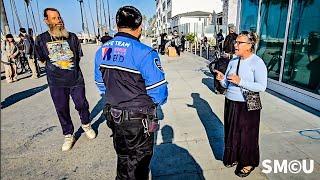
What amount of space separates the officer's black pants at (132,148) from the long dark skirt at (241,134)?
1.23 metres

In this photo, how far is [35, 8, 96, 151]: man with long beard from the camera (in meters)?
3.82

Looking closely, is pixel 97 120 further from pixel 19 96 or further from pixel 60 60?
pixel 19 96

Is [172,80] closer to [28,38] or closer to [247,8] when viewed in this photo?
[247,8]

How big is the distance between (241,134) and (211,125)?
5.97 feet

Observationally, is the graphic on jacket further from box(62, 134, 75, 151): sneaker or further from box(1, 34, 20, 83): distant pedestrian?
box(1, 34, 20, 83): distant pedestrian

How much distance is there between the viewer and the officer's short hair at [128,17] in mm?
2166

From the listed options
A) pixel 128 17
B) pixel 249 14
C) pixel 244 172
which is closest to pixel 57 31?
pixel 128 17

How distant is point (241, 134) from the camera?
3.11 m

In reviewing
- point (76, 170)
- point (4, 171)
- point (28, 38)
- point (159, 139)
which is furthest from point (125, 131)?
point (28, 38)

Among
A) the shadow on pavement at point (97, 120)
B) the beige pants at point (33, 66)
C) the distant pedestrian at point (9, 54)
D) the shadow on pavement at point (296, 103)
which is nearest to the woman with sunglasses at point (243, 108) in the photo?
the shadow on pavement at point (97, 120)

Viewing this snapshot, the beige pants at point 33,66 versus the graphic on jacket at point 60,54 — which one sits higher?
the graphic on jacket at point 60,54

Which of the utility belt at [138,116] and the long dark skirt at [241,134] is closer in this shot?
the utility belt at [138,116]

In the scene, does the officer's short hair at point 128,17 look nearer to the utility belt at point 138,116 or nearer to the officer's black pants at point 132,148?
the utility belt at point 138,116

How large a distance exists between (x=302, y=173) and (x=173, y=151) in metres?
1.74
